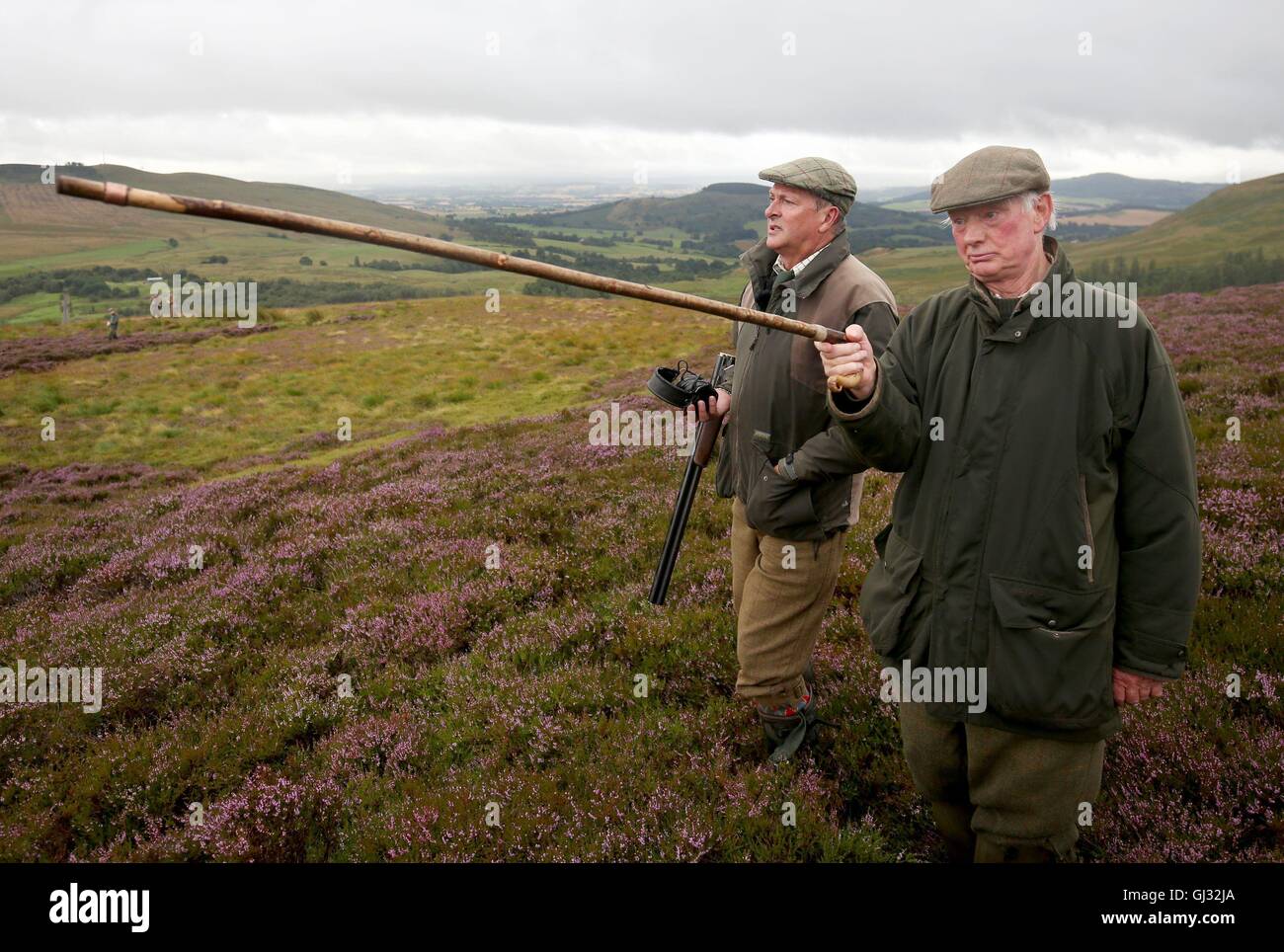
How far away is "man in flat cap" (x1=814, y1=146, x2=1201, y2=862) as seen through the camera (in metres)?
2.97

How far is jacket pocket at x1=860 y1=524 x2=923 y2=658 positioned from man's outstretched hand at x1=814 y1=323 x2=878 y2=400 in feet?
3.06

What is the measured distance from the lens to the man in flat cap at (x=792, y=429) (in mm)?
4484

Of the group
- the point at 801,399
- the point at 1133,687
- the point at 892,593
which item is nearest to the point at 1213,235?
the point at 801,399

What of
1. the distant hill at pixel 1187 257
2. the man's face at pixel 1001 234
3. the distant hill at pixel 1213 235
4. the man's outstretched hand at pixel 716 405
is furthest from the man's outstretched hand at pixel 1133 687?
the distant hill at pixel 1213 235

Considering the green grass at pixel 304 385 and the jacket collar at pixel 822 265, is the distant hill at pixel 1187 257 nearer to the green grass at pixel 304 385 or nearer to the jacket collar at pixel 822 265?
the green grass at pixel 304 385

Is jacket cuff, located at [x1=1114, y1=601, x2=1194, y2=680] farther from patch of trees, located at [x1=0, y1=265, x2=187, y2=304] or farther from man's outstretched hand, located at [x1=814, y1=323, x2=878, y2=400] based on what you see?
patch of trees, located at [x1=0, y1=265, x2=187, y2=304]

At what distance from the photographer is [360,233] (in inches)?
88.7

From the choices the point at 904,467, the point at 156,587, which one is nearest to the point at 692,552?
the point at 904,467

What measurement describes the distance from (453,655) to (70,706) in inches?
153

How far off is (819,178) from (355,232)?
334cm

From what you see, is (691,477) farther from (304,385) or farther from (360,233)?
(304,385)

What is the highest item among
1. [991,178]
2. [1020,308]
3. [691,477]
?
[991,178]
